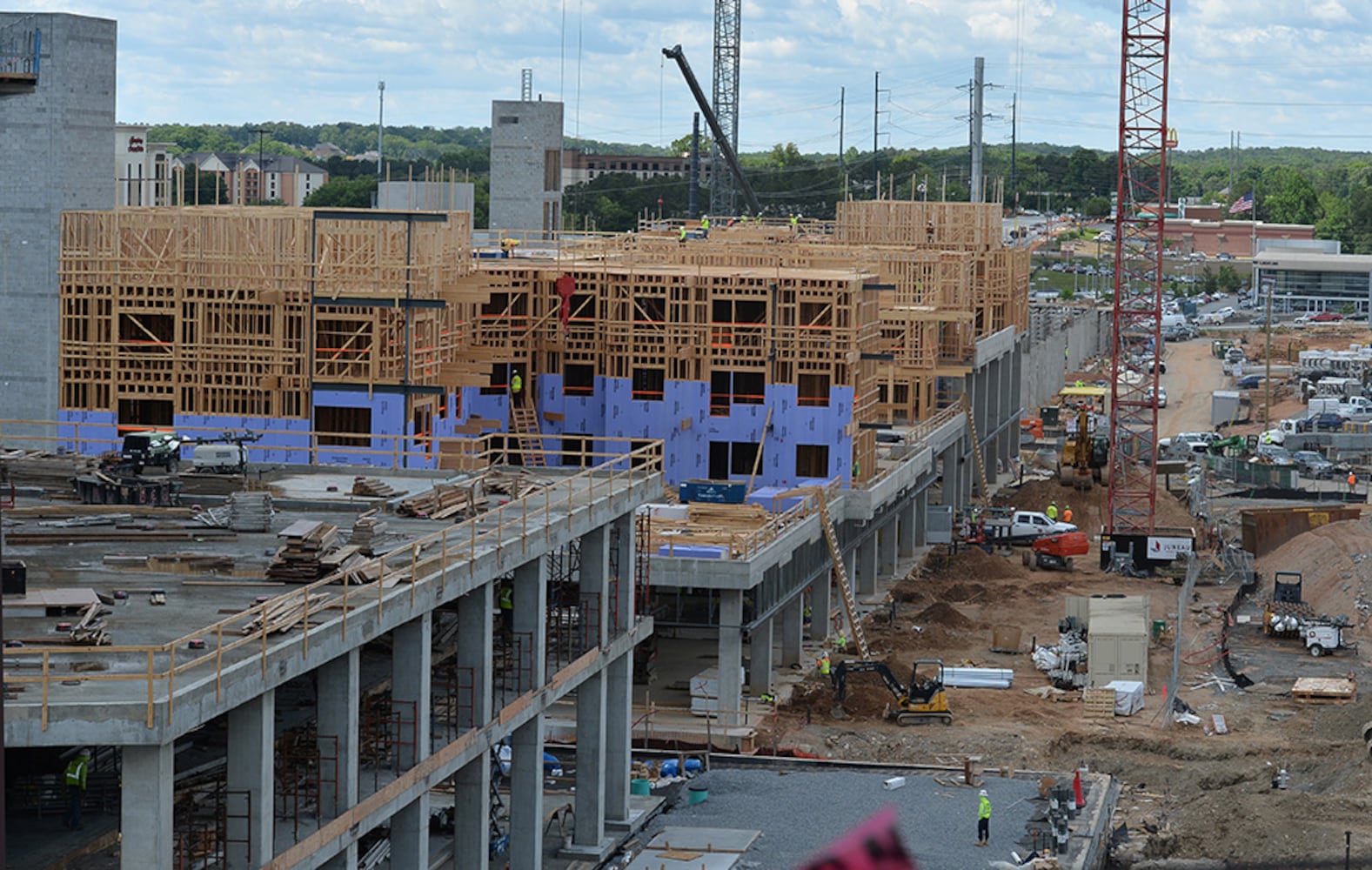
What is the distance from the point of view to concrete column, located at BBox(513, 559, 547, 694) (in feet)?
129

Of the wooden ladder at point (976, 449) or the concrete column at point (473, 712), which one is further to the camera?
the wooden ladder at point (976, 449)

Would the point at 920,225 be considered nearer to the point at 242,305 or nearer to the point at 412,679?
the point at 242,305

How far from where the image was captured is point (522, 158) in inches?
4222

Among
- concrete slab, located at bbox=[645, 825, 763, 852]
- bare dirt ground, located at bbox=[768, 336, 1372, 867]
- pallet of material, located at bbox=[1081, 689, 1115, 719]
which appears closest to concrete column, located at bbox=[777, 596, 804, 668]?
bare dirt ground, located at bbox=[768, 336, 1372, 867]

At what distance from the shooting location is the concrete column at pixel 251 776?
26.9 metres

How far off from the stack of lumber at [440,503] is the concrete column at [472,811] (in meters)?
5.21

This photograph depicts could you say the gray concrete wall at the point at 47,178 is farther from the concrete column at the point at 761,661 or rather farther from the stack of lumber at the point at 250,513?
the stack of lumber at the point at 250,513

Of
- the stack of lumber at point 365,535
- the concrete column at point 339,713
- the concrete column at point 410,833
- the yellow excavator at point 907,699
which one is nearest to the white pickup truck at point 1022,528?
the yellow excavator at point 907,699

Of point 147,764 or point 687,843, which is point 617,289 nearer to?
point 687,843

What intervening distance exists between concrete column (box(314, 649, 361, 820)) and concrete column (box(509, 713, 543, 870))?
378 inches

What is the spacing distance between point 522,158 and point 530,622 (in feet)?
230

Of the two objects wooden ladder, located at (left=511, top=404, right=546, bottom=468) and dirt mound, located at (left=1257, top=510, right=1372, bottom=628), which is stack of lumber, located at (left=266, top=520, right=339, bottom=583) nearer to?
wooden ladder, located at (left=511, top=404, right=546, bottom=468)

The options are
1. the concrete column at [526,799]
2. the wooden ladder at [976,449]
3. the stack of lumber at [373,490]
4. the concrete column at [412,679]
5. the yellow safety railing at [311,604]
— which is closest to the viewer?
the yellow safety railing at [311,604]

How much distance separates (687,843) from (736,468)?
89.5ft
